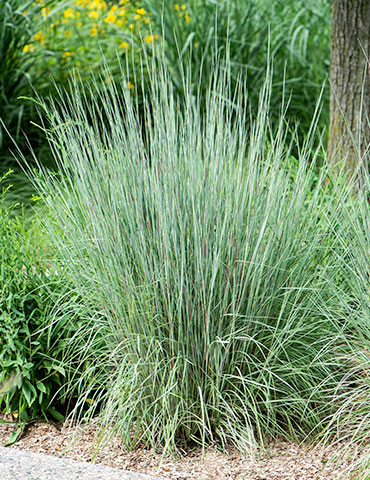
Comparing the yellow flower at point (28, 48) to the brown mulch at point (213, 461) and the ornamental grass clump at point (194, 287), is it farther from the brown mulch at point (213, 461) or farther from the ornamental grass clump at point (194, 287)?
the brown mulch at point (213, 461)

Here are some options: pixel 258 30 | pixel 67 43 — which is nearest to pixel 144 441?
pixel 258 30

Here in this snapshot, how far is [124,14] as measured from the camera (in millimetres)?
8594

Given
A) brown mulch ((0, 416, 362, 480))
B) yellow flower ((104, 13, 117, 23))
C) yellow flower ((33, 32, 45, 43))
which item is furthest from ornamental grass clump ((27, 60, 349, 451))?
yellow flower ((104, 13, 117, 23))

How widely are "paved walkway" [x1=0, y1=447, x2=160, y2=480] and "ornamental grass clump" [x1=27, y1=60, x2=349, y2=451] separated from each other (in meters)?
0.21

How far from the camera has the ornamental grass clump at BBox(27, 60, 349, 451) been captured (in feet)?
8.80

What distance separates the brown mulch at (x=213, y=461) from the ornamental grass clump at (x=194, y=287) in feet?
0.23

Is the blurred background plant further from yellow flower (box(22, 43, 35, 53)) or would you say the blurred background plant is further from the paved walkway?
the paved walkway

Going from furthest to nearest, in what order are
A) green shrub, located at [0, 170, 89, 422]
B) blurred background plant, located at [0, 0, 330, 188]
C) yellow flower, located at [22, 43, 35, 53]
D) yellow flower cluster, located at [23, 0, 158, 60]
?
yellow flower cluster, located at [23, 0, 158, 60] → yellow flower, located at [22, 43, 35, 53] → blurred background plant, located at [0, 0, 330, 188] → green shrub, located at [0, 170, 89, 422]

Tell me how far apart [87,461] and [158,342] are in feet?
2.01

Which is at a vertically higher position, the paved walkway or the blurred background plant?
the blurred background plant

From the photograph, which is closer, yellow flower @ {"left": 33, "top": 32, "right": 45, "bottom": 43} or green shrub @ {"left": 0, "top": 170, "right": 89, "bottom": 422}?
green shrub @ {"left": 0, "top": 170, "right": 89, "bottom": 422}

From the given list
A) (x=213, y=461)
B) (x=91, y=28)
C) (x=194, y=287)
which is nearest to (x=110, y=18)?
(x=91, y=28)

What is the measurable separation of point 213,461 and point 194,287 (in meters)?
0.71

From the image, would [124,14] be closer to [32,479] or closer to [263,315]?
[263,315]
